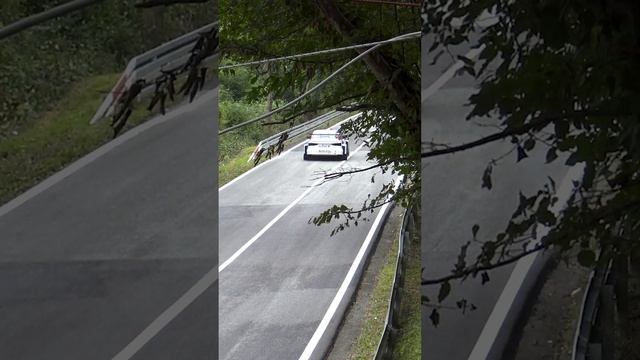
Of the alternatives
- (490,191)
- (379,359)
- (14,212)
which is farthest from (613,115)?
(379,359)

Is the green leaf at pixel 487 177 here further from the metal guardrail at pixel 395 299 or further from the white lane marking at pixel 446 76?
the metal guardrail at pixel 395 299

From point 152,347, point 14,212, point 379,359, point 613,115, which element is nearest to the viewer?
point 613,115

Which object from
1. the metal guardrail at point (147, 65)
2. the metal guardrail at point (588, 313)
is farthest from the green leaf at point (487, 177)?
the metal guardrail at point (147, 65)

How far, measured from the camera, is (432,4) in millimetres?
1560

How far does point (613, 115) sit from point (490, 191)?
320mm

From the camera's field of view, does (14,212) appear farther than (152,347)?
No

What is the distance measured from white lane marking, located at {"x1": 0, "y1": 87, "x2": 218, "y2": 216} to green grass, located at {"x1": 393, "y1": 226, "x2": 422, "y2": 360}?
2.77 meters

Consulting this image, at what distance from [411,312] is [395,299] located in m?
0.16

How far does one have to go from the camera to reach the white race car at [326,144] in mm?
4027

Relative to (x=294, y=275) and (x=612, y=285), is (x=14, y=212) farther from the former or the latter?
(x=294, y=275)

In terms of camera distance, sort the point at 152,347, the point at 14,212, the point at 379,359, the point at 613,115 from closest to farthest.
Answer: the point at 613,115
the point at 14,212
the point at 152,347
the point at 379,359

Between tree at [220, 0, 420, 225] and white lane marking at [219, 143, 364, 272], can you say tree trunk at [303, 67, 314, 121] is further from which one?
white lane marking at [219, 143, 364, 272]

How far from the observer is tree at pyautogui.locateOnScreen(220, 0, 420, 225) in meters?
3.44

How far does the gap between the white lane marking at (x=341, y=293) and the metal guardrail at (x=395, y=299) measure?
22 cm
